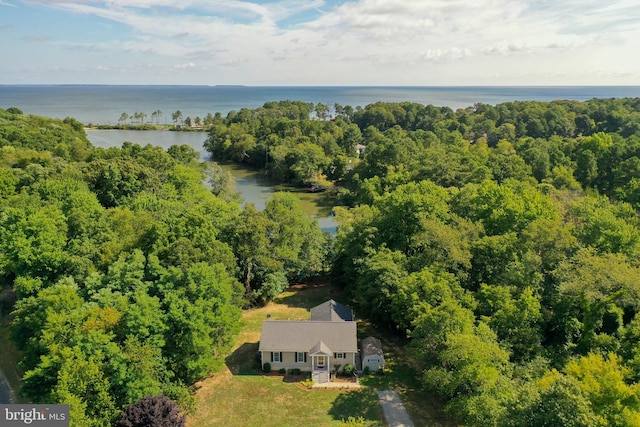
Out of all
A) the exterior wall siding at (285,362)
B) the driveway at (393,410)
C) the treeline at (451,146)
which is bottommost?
the driveway at (393,410)

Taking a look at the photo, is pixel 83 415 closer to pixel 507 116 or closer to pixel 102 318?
pixel 102 318

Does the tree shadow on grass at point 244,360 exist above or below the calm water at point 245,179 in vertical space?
below

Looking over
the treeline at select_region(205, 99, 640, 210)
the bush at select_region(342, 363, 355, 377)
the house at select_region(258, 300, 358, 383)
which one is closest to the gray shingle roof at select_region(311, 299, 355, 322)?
the house at select_region(258, 300, 358, 383)

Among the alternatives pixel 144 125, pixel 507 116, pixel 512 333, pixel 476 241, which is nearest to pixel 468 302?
pixel 512 333

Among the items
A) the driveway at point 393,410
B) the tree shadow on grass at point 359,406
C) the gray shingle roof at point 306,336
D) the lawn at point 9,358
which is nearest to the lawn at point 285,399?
the tree shadow on grass at point 359,406

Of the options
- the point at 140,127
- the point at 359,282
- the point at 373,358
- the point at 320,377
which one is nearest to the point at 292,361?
the point at 320,377

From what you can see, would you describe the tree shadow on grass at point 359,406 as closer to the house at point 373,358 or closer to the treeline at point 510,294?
the house at point 373,358

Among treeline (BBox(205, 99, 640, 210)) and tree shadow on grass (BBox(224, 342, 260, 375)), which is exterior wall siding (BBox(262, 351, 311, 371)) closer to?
tree shadow on grass (BBox(224, 342, 260, 375))

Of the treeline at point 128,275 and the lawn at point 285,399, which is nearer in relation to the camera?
the treeline at point 128,275
